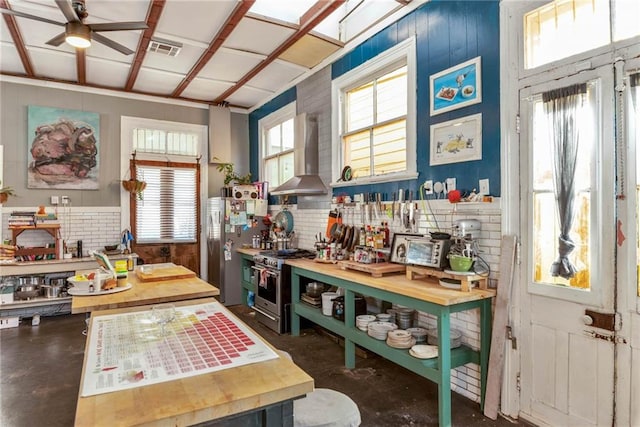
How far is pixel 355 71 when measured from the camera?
440 centimetres

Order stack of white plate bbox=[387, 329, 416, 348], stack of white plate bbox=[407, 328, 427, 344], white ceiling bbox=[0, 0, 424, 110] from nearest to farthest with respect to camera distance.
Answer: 1. stack of white plate bbox=[387, 329, 416, 348]
2. stack of white plate bbox=[407, 328, 427, 344]
3. white ceiling bbox=[0, 0, 424, 110]

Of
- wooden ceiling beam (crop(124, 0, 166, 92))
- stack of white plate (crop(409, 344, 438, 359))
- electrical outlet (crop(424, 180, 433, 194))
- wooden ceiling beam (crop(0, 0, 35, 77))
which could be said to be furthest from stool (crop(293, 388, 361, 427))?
wooden ceiling beam (crop(0, 0, 35, 77))

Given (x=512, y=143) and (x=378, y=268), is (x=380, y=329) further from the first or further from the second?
(x=512, y=143)

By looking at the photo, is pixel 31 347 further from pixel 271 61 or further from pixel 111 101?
pixel 271 61

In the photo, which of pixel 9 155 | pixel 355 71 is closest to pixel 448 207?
Answer: pixel 355 71

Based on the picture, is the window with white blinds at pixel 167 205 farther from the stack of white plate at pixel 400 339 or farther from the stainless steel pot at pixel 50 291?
the stack of white plate at pixel 400 339

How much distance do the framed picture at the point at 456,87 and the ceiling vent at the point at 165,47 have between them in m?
Answer: 3.07

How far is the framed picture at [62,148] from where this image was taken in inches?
218

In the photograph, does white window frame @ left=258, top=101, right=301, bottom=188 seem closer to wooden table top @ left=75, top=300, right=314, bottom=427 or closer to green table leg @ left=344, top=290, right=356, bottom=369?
green table leg @ left=344, top=290, right=356, bottom=369

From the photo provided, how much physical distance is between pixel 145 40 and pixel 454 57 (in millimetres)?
3419

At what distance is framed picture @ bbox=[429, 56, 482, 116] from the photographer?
302cm

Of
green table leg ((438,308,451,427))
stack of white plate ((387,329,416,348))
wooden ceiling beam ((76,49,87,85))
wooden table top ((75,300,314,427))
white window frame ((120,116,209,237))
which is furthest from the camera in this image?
white window frame ((120,116,209,237))

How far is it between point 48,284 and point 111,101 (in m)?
3.00

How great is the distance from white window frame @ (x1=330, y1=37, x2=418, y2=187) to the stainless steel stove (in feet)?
3.83
